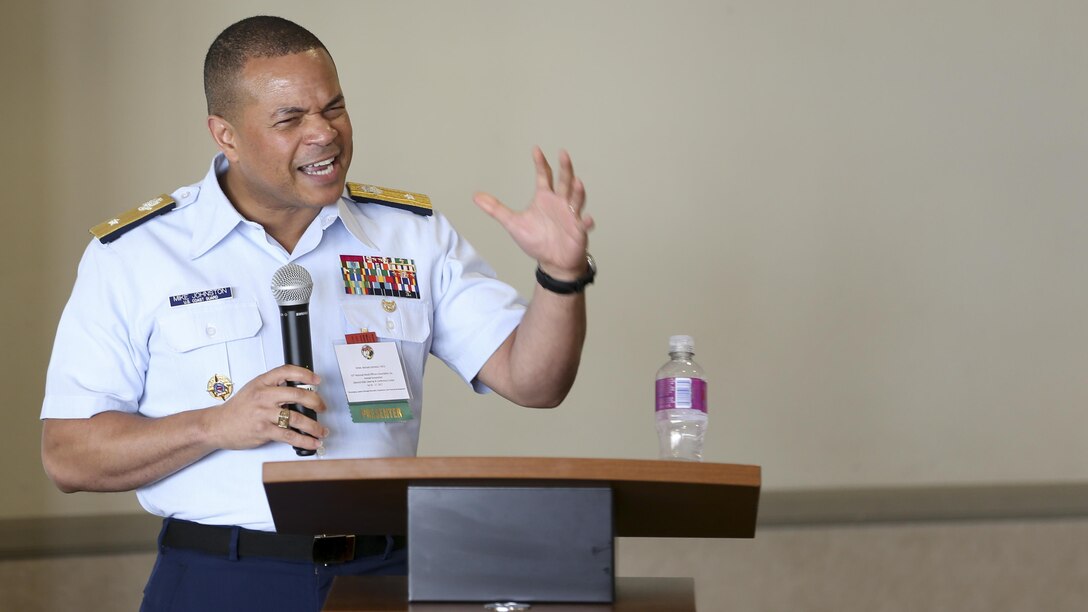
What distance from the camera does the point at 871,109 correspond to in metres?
4.29

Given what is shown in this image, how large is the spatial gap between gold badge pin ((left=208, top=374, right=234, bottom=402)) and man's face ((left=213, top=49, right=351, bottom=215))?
37cm

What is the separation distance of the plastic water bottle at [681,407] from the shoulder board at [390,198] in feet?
1.94

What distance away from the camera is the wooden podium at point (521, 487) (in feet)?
5.09

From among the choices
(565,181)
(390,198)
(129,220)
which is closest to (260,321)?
(129,220)

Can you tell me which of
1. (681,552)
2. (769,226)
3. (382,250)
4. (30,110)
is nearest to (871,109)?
(769,226)

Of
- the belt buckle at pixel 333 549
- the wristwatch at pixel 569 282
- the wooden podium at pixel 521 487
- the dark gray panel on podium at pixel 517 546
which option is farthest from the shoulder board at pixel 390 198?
the dark gray panel on podium at pixel 517 546

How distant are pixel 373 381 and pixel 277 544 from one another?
1.06 ft

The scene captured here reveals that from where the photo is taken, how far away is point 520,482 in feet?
5.34

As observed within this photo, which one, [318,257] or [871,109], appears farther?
[871,109]

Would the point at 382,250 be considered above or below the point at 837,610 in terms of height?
above

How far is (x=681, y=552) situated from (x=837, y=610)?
0.57m

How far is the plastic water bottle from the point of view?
2170 millimetres

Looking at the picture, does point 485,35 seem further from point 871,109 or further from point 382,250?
point 382,250

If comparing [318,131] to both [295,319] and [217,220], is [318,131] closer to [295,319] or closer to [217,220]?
[217,220]
